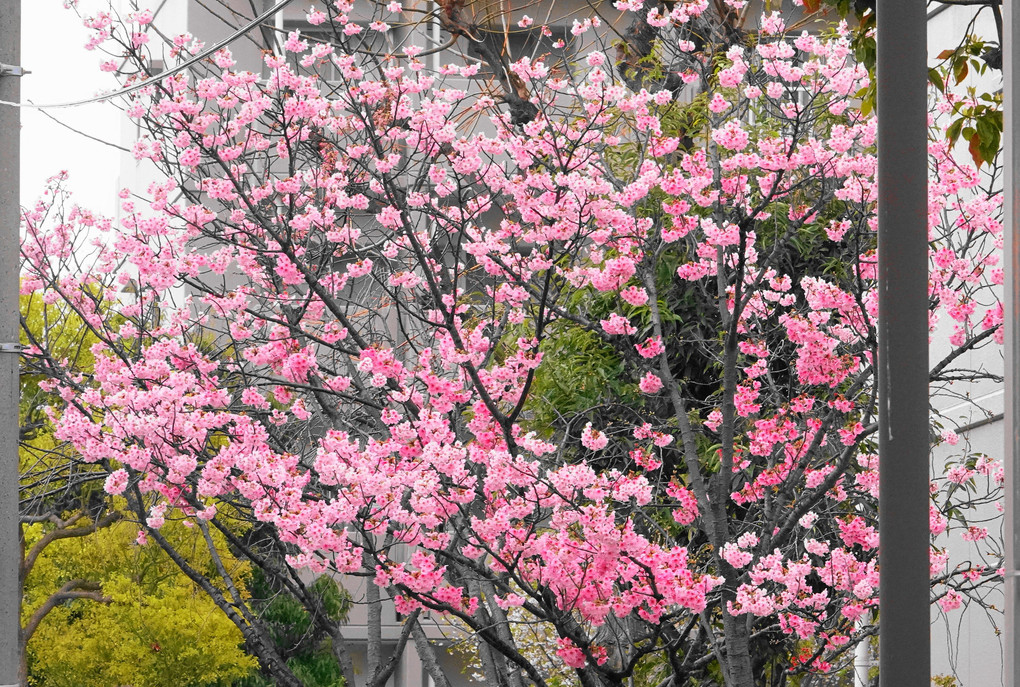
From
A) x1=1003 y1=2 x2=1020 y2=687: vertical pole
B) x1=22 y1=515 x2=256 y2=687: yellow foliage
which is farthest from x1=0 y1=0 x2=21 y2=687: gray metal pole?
x1=22 y1=515 x2=256 y2=687: yellow foliage

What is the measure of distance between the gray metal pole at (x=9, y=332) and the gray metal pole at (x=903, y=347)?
A: 11.2 feet

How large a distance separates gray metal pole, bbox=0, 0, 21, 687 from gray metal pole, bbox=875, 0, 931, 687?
3.40 metres

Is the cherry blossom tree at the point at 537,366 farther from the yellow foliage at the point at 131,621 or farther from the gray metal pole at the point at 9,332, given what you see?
the yellow foliage at the point at 131,621

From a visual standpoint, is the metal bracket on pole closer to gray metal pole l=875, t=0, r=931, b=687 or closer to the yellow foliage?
gray metal pole l=875, t=0, r=931, b=687

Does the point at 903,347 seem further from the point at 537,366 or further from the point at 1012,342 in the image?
the point at 537,366

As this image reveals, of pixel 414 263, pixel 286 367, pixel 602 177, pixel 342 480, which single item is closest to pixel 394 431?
pixel 342 480

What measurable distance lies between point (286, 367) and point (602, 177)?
2.42m

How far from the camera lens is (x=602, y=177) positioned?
775cm

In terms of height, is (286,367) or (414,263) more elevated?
(414,263)

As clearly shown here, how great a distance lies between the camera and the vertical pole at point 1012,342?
291cm

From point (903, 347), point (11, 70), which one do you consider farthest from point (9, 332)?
point (903, 347)

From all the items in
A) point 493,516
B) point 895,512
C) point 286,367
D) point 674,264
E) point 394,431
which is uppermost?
point 674,264

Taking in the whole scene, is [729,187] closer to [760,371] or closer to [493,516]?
[760,371]

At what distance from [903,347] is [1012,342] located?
279mm
